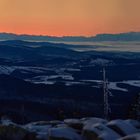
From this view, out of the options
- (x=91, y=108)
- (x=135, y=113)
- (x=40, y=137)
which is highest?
(x=40, y=137)

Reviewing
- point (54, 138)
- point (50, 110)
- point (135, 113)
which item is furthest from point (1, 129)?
point (50, 110)

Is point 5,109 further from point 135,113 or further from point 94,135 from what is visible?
point 94,135

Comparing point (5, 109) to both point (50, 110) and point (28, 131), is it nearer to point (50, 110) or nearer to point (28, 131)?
point (50, 110)

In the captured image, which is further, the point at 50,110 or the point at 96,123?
the point at 50,110

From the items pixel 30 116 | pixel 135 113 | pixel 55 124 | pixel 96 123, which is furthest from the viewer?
pixel 30 116

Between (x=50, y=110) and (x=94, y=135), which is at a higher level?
(x=94, y=135)

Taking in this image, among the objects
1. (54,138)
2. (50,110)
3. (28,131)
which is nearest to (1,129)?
(28,131)

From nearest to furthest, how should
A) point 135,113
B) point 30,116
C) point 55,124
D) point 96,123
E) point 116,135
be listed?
point 116,135 < point 96,123 < point 55,124 < point 135,113 < point 30,116
